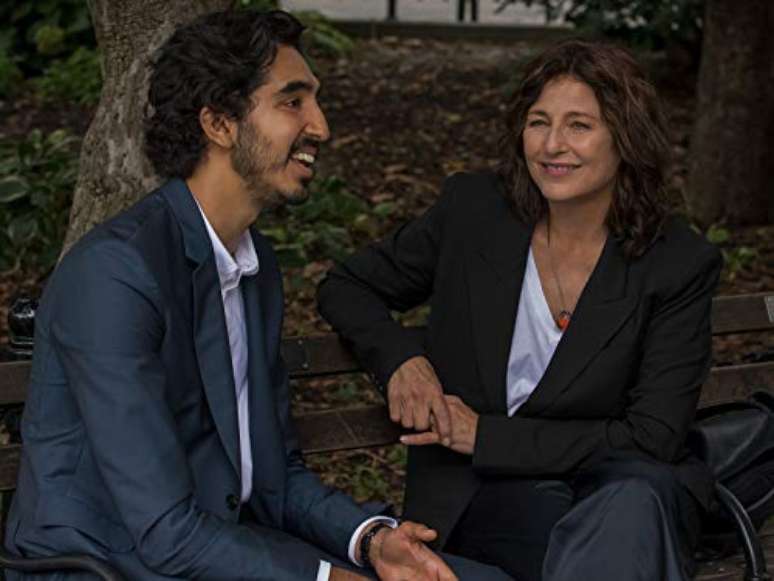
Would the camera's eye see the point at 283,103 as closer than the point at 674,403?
Yes

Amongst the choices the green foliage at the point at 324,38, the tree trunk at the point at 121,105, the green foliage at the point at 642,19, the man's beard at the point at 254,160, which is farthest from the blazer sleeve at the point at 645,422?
the green foliage at the point at 324,38

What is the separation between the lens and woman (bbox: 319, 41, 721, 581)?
4332mm

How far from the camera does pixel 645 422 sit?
431cm

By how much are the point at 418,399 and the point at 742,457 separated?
782 millimetres

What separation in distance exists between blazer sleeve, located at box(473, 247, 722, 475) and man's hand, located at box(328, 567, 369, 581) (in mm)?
631

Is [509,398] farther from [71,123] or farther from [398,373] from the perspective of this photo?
[71,123]

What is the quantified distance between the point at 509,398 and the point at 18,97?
690 centimetres

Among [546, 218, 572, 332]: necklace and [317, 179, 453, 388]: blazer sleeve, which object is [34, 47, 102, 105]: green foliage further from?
[546, 218, 572, 332]: necklace

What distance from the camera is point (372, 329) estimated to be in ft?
15.0

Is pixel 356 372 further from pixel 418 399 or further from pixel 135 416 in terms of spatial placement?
pixel 135 416

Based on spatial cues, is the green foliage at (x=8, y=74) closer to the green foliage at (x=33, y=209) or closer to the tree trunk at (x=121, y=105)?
the green foliage at (x=33, y=209)

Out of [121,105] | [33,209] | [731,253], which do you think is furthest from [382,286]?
[731,253]

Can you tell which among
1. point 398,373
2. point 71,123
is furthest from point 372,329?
point 71,123

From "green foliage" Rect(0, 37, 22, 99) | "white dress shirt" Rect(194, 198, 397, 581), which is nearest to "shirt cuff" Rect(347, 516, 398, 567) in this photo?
"white dress shirt" Rect(194, 198, 397, 581)
